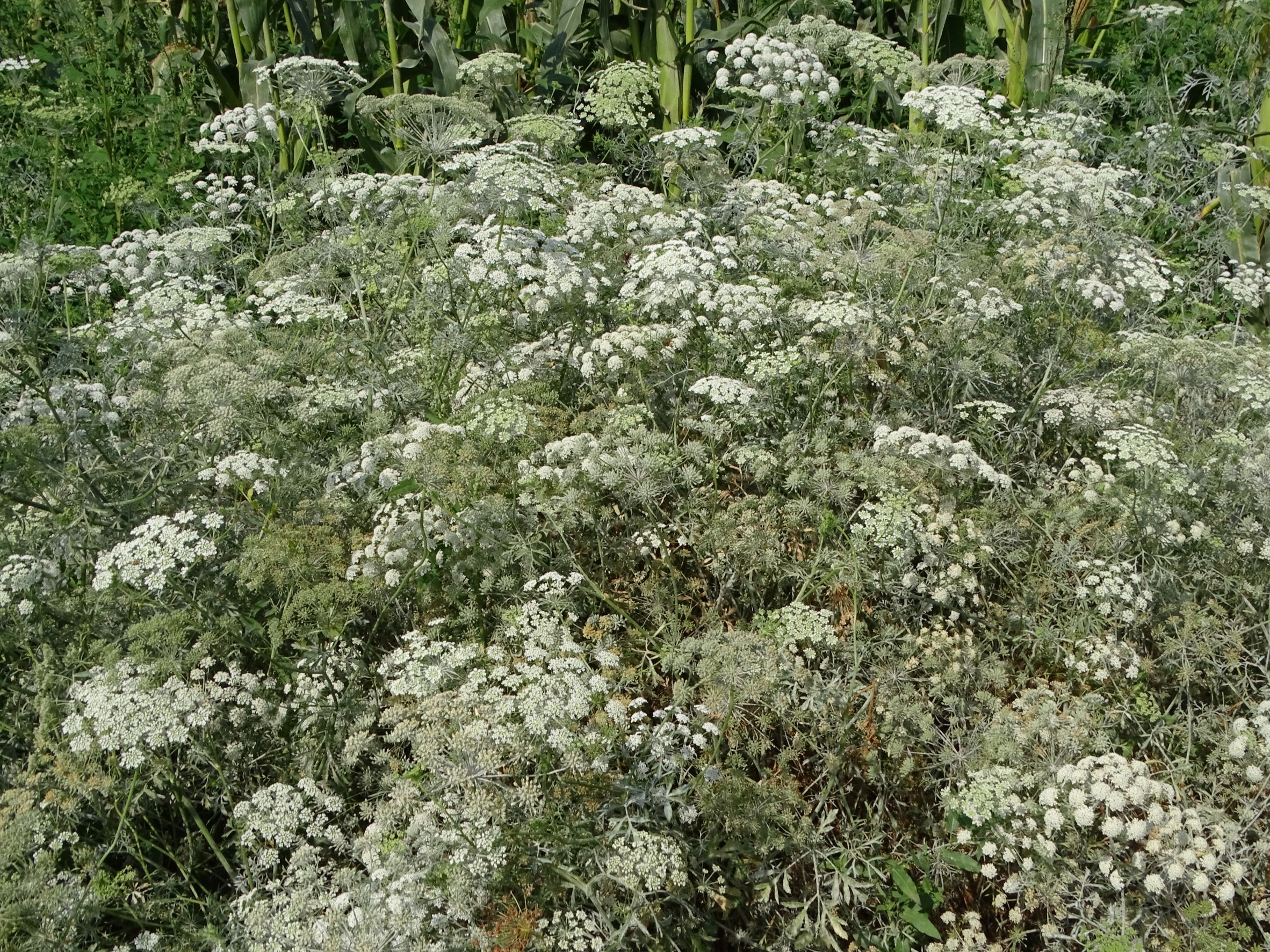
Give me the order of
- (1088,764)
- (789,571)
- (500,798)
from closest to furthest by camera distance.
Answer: (500,798) → (1088,764) → (789,571)

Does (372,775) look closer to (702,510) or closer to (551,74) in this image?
(702,510)

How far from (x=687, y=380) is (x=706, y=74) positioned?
4.07 meters

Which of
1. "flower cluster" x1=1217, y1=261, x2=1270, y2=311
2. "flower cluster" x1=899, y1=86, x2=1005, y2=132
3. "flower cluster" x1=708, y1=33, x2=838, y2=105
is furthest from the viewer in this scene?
"flower cluster" x1=708, y1=33, x2=838, y2=105

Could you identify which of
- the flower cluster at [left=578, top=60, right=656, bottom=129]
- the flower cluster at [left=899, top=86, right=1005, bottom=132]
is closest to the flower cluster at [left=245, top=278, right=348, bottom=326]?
the flower cluster at [left=578, top=60, right=656, bottom=129]

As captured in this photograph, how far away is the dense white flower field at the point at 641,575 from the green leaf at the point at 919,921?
5 cm

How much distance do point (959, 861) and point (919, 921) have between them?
0.26m

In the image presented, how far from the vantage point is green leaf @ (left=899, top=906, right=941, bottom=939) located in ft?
12.2

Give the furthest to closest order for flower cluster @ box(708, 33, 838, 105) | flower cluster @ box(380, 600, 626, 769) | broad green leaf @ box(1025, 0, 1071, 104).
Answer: broad green leaf @ box(1025, 0, 1071, 104) → flower cluster @ box(708, 33, 838, 105) → flower cluster @ box(380, 600, 626, 769)

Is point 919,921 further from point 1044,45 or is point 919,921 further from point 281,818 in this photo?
point 1044,45

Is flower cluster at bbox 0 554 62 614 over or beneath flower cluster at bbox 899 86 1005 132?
beneath

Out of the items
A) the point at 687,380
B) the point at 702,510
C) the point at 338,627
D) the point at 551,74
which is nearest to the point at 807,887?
the point at 702,510

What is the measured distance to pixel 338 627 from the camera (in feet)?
12.5

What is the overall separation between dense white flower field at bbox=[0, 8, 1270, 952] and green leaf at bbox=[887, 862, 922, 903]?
2 cm

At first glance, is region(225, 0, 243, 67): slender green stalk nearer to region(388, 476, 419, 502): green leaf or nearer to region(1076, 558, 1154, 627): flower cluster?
region(388, 476, 419, 502): green leaf
